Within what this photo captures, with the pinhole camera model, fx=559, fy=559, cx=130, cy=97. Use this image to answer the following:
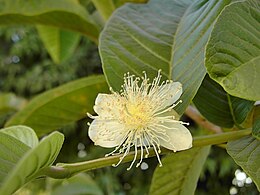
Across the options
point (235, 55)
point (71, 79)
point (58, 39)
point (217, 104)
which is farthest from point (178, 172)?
point (71, 79)

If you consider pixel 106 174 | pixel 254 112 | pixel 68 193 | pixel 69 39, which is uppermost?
pixel 254 112

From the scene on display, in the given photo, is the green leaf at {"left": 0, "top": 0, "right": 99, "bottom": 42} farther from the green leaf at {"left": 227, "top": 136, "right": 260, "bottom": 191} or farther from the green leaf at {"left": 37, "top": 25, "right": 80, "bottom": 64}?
the green leaf at {"left": 227, "top": 136, "right": 260, "bottom": 191}

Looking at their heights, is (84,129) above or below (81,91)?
below

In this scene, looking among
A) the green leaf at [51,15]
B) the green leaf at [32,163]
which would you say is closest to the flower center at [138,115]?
the green leaf at [32,163]

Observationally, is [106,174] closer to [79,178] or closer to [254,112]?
[79,178]

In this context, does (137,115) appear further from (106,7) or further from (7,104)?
(7,104)

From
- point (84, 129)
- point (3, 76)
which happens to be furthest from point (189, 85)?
point (3, 76)

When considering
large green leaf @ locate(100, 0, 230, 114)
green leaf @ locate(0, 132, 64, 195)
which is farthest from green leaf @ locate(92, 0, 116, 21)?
green leaf @ locate(0, 132, 64, 195)
